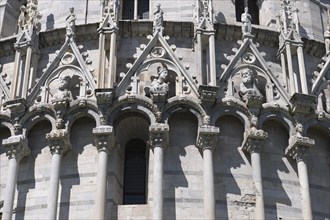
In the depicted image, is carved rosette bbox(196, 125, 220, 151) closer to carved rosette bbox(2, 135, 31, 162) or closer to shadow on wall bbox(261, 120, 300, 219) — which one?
shadow on wall bbox(261, 120, 300, 219)

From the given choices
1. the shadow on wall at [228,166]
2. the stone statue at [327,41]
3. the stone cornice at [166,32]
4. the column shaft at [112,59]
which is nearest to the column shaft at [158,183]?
the shadow on wall at [228,166]

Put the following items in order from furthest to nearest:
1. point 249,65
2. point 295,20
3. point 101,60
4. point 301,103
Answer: point 295,20
point 249,65
point 101,60
point 301,103

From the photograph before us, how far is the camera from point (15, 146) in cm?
1597

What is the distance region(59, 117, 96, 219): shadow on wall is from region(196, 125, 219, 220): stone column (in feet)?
8.69

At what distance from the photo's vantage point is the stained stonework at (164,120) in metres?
15.4

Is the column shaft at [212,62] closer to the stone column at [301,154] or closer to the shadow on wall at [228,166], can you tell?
the shadow on wall at [228,166]

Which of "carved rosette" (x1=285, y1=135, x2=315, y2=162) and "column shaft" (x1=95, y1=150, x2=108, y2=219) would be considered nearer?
"column shaft" (x1=95, y1=150, x2=108, y2=219)

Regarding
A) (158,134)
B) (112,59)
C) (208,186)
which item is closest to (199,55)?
(112,59)

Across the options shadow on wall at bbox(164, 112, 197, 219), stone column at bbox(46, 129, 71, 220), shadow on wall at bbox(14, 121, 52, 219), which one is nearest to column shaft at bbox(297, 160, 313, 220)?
shadow on wall at bbox(164, 112, 197, 219)

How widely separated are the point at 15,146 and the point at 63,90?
5.69 feet

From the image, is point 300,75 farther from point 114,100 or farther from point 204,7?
point 114,100

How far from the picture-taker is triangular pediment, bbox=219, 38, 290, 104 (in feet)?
54.5

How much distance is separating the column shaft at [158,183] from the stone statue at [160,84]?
1343mm

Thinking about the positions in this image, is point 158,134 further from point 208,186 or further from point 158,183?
point 208,186
